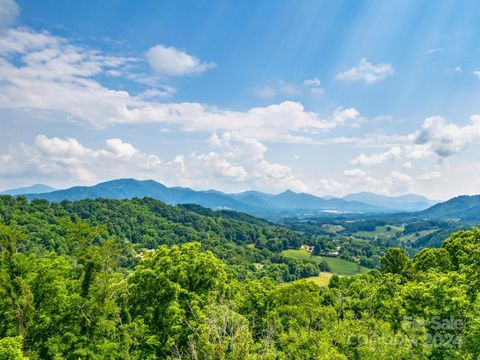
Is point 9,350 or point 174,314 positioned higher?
point 9,350

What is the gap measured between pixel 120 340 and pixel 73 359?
11.8 ft

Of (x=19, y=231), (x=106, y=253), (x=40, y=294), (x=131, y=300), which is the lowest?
(x=131, y=300)

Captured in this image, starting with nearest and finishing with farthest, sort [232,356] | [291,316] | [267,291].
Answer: [232,356] < [291,316] < [267,291]

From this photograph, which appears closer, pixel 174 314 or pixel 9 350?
pixel 9 350

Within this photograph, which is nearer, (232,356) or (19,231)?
(232,356)

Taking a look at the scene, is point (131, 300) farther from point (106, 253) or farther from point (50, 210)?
point (50, 210)

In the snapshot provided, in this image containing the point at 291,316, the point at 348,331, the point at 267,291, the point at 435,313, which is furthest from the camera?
the point at 267,291

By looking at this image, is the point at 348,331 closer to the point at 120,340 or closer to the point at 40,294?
the point at 120,340

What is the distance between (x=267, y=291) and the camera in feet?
139

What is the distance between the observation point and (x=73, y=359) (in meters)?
23.3

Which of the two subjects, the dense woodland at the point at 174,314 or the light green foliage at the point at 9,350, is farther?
the dense woodland at the point at 174,314

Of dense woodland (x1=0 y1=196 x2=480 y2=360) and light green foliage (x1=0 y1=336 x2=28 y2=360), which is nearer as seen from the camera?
light green foliage (x1=0 y1=336 x2=28 y2=360)

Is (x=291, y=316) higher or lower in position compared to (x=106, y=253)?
lower

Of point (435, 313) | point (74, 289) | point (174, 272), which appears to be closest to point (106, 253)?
point (74, 289)
